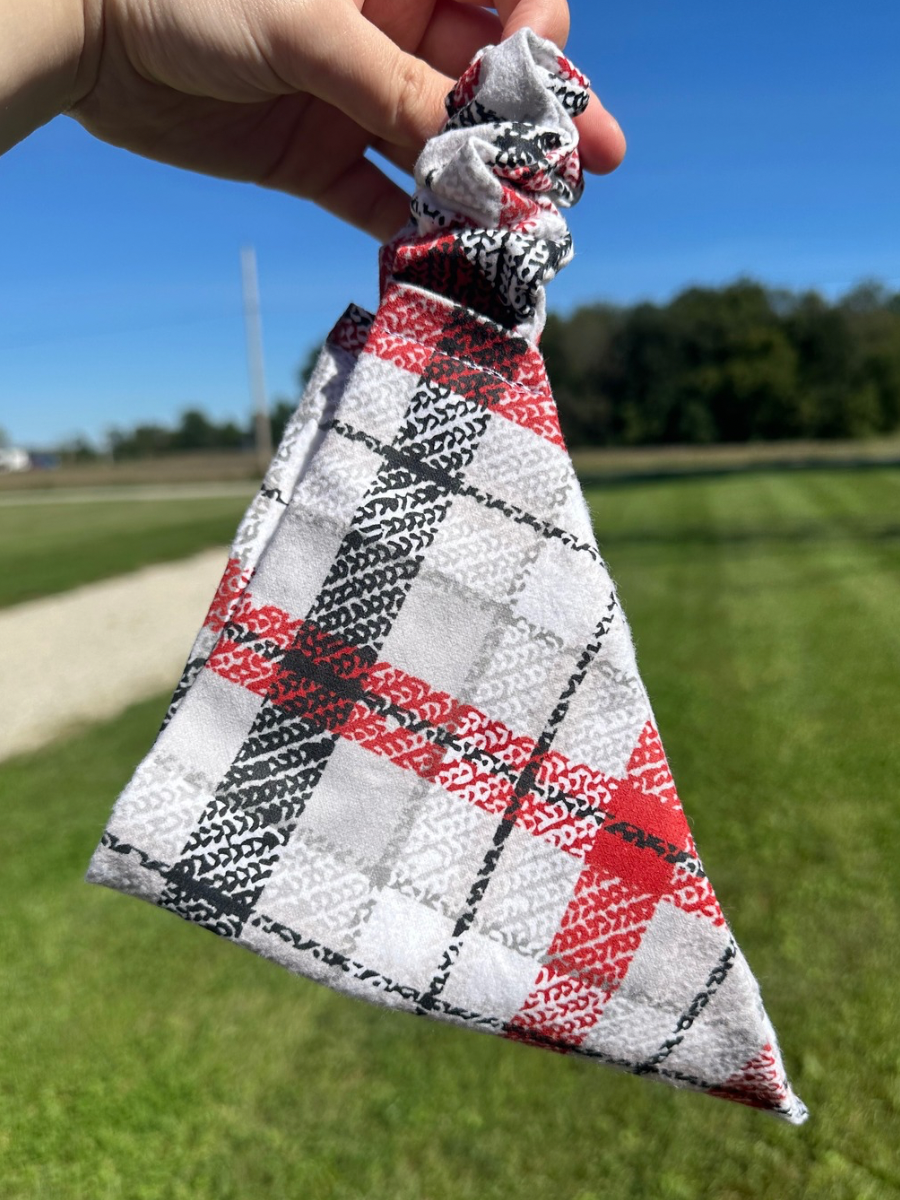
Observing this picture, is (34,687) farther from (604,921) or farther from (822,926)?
(604,921)

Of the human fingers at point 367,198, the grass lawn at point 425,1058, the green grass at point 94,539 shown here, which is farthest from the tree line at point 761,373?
the human fingers at point 367,198

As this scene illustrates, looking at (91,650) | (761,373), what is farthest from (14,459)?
(91,650)

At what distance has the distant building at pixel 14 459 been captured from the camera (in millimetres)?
60438

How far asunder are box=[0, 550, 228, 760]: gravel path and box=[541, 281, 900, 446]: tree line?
26.1 meters

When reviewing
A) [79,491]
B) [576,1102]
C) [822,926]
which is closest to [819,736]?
[822,926]

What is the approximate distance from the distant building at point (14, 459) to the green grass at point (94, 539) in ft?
122

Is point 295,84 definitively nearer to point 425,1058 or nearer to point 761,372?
point 425,1058

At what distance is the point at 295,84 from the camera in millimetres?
1367

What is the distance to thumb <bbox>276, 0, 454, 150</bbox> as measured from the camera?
1.27 meters

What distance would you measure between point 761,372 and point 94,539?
98.8ft

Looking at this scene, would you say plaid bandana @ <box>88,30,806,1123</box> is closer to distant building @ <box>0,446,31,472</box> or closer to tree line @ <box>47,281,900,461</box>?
tree line @ <box>47,281,900,461</box>

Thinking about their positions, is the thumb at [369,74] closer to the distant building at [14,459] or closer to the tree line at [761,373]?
the tree line at [761,373]

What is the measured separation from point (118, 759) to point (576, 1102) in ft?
13.1

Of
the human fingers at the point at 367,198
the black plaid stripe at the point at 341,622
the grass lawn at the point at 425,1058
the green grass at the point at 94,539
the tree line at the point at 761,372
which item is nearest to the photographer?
the black plaid stripe at the point at 341,622
